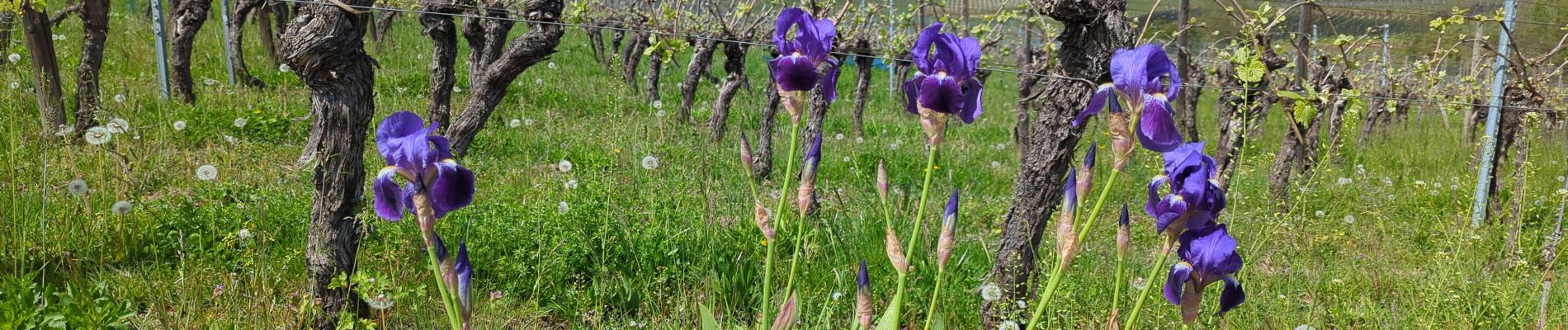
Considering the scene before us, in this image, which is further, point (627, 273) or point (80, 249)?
point (627, 273)

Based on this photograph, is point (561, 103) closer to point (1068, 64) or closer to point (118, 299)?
point (118, 299)

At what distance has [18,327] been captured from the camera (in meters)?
2.00

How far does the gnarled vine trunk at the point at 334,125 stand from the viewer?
2115 millimetres

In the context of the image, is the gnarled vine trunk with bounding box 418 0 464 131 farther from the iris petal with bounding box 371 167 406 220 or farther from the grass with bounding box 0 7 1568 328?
the iris petal with bounding box 371 167 406 220

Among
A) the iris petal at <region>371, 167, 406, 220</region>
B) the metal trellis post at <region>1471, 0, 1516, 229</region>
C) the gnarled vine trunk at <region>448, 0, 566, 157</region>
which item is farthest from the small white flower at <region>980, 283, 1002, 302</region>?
the metal trellis post at <region>1471, 0, 1516, 229</region>

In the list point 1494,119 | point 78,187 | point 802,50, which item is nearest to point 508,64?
point 78,187

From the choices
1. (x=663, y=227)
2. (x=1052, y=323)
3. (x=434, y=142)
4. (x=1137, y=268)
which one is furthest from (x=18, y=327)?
(x=1137, y=268)

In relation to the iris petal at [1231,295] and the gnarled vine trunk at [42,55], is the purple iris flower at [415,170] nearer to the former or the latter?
the iris petal at [1231,295]

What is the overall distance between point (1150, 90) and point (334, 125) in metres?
1.84

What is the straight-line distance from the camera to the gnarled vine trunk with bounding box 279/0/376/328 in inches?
83.3

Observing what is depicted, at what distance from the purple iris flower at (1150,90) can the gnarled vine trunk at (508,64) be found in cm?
306

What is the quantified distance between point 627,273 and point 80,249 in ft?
5.14

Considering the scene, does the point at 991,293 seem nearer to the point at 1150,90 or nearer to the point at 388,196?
the point at 1150,90

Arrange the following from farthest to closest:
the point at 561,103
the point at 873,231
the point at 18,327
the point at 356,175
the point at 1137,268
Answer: the point at 561,103 < the point at 1137,268 < the point at 873,231 < the point at 356,175 < the point at 18,327
